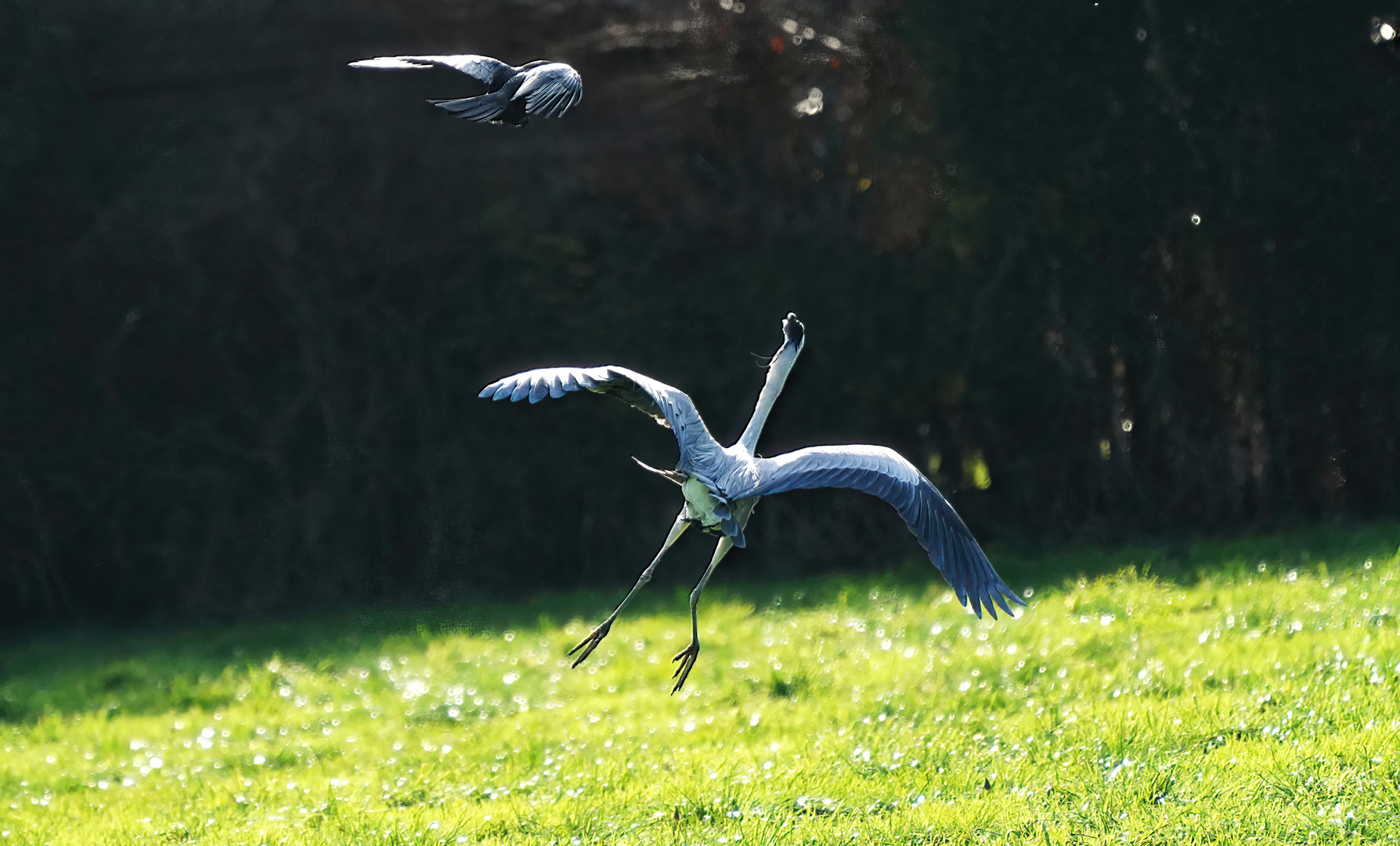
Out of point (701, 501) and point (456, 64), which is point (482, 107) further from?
point (701, 501)

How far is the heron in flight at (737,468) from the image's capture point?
2748 millimetres

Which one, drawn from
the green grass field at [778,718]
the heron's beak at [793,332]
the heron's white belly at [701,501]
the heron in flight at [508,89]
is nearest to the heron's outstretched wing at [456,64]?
the heron in flight at [508,89]

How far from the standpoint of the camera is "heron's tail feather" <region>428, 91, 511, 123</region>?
3.06 meters

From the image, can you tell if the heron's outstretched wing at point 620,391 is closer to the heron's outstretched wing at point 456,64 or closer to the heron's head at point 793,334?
the heron's head at point 793,334

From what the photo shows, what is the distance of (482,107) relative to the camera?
10.1 feet

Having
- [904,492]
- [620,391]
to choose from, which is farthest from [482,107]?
[904,492]

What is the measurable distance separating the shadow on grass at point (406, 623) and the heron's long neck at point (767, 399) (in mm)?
7149

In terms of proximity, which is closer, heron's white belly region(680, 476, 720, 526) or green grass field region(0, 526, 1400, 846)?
heron's white belly region(680, 476, 720, 526)

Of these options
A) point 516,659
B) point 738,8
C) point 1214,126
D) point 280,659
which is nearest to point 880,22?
point 738,8

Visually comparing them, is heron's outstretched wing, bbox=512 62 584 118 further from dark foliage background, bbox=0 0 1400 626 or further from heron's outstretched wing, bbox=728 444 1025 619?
dark foliage background, bbox=0 0 1400 626

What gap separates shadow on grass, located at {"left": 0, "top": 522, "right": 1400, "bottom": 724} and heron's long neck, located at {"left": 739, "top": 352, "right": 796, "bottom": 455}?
281 inches

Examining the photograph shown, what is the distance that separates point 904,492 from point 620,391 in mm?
701

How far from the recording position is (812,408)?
1121 centimetres

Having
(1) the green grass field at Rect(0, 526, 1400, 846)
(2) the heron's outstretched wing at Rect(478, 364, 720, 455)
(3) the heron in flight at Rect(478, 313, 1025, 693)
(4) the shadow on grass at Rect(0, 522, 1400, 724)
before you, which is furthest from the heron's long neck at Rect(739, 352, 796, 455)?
(4) the shadow on grass at Rect(0, 522, 1400, 724)
